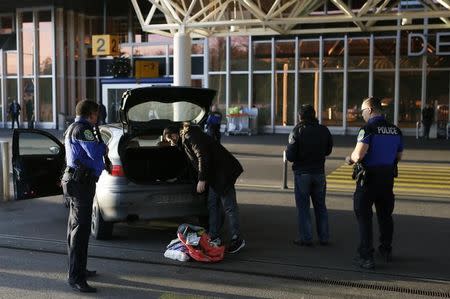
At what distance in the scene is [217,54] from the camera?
30.4 meters

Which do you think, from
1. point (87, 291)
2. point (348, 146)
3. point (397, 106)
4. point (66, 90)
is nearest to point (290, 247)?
point (87, 291)

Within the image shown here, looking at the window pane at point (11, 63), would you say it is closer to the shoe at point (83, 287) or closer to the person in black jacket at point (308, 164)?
the person in black jacket at point (308, 164)

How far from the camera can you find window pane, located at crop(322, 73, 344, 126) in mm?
28188

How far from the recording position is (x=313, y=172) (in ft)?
23.5

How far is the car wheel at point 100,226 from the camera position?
7.44 meters

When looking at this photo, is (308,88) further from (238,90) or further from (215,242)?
(215,242)

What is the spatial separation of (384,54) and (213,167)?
73.3 ft

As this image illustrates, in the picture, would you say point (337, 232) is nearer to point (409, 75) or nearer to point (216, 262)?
point (216, 262)

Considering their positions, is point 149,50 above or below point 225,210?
above

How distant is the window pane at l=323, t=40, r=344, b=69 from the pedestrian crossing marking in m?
13.0

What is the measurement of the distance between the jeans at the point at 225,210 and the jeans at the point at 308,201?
2.72 feet

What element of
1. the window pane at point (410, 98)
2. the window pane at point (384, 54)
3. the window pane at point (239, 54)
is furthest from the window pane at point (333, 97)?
the window pane at point (239, 54)

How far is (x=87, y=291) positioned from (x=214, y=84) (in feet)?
83.4

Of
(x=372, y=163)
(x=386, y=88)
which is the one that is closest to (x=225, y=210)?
(x=372, y=163)
